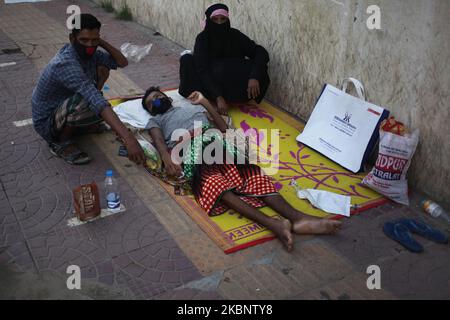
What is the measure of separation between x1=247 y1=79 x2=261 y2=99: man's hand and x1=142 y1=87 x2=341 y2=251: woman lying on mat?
984 mm

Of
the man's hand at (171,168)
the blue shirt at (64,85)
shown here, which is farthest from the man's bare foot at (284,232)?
the blue shirt at (64,85)

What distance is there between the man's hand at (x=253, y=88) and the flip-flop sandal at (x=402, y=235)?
2118mm

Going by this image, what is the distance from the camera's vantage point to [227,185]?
12.0 ft

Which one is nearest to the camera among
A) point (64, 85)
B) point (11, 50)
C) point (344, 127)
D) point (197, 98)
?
point (64, 85)

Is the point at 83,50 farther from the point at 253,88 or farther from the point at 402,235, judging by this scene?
the point at 402,235

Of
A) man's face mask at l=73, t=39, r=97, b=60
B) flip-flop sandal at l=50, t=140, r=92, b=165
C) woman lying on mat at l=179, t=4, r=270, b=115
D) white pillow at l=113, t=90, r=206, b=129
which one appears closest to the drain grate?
white pillow at l=113, t=90, r=206, b=129

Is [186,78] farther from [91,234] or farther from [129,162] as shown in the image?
[91,234]

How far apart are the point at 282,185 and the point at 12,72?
4.00 meters

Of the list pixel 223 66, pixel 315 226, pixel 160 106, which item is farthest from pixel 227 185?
pixel 223 66

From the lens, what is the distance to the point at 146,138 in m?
4.64

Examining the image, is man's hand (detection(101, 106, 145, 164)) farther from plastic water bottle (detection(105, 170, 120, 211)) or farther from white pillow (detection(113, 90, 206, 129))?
white pillow (detection(113, 90, 206, 129))

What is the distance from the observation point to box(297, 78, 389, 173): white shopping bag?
426 cm

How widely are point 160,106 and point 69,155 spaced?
2.91 feet

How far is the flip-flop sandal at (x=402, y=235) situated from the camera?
337 centimetres
